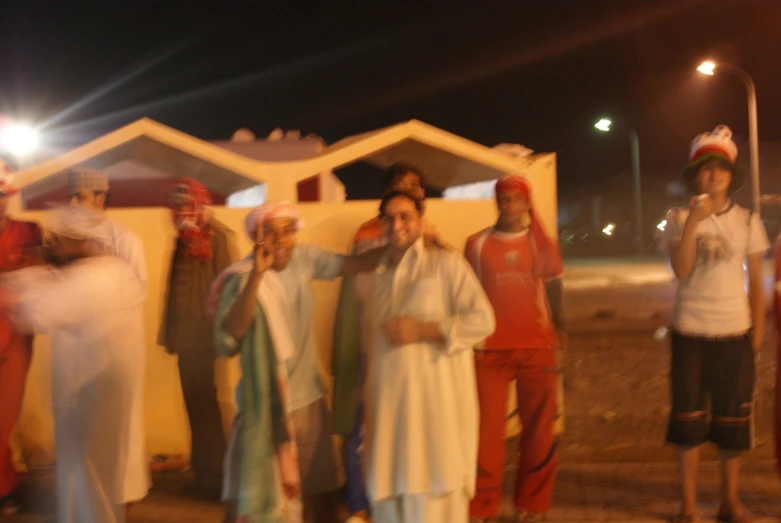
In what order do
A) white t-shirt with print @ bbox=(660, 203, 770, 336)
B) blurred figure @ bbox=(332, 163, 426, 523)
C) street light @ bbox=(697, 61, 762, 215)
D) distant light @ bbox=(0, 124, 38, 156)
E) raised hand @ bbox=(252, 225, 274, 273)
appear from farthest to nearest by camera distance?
street light @ bbox=(697, 61, 762, 215) → distant light @ bbox=(0, 124, 38, 156) → white t-shirt with print @ bbox=(660, 203, 770, 336) → blurred figure @ bbox=(332, 163, 426, 523) → raised hand @ bbox=(252, 225, 274, 273)

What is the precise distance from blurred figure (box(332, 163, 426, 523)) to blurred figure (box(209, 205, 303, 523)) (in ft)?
1.37

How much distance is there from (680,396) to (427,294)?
5.49ft

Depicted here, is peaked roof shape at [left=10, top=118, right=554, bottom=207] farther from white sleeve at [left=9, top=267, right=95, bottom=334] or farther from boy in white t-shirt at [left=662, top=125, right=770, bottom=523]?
white sleeve at [left=9, top=267, right=95, bottom=334]

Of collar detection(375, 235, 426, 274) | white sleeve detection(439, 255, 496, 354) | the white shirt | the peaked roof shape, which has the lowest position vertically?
white sleeve detection(439, 255, 496, 354)

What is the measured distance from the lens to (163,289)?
5.42 m

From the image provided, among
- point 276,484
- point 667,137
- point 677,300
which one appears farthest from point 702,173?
point 667,137

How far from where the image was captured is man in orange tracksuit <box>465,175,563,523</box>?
424cm

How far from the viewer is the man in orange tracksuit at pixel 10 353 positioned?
453 cm

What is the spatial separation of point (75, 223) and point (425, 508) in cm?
199

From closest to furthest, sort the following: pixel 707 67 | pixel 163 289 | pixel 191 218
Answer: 1. pixel 191 218
2. pixel 163 289
3. pixel 707 67

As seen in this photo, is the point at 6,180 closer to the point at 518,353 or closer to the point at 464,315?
the point at 464,315

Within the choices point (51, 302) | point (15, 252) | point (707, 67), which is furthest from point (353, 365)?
point (707, 67)

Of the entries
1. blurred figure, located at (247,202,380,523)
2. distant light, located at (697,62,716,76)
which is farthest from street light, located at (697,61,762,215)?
blurred figure, located at (247,202,380,523)

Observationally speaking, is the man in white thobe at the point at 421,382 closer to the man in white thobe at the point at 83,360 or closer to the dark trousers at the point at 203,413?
the man in white thobe at the point at 83,360
